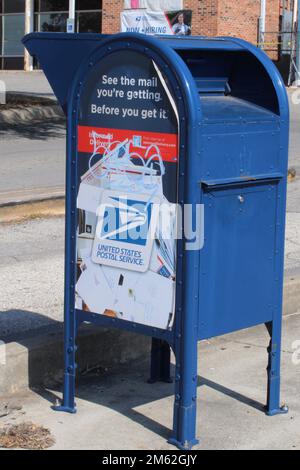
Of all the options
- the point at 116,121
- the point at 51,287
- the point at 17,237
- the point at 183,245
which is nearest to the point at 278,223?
the point at 183,245

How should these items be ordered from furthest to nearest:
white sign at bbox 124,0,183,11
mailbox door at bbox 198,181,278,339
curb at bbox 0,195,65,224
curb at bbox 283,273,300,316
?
1. white sign at bbox 124,0,183,11
2. curb at bbox 0,195,65,224
3. curb at bbox 283,273,300,316
4. mailbox door at bbox 198,181,278,339

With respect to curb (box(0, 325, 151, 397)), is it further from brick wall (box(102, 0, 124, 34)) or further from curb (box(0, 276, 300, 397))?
brick wall (box(102, 0, 124, 34))

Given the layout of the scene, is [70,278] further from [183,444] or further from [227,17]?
[227,17]

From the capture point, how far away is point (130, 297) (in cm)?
462

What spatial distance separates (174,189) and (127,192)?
29 cm

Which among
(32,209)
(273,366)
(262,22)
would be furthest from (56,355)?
(262,22)

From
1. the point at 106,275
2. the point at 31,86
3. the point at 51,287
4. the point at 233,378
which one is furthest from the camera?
the point at 31,86

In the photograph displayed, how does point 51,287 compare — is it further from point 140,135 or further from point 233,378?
point 140,135

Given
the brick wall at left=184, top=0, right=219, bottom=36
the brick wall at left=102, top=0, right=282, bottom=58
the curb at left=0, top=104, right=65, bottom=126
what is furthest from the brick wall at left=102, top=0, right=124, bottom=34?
the curb at left=0, top=104, right=65, bottom=126

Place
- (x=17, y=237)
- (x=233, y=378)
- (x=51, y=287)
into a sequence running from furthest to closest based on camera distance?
1. (x=17, y=237)
2. (x=51, y=287)
3. (x=233, y=378)

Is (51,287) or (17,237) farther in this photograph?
(17,237)

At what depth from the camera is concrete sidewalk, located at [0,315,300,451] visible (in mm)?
4637

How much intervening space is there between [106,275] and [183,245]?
54 centimetres

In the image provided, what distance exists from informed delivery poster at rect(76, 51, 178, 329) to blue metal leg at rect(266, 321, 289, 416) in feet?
2.53
